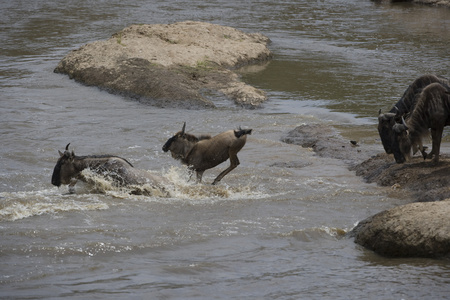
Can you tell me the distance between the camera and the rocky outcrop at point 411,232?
714cm

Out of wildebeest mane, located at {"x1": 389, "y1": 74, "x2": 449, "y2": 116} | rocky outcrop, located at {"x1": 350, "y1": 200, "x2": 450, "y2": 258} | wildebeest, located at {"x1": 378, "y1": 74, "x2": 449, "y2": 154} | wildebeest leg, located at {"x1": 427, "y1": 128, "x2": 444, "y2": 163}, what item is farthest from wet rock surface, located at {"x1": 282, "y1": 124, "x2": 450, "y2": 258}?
wildebeest mane, located at {"x1": 389, "y1": 74, "x2": 449, "y2": 116}

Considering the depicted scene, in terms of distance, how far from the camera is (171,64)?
19172 millimetres

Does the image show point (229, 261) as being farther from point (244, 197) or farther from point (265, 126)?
point (265, 126)

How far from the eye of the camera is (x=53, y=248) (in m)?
7.48

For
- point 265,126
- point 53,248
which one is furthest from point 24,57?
point 53,248

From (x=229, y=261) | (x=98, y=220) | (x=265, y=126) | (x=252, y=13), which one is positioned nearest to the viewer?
(x=229, y=261)

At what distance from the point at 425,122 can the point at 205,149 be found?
137 inches

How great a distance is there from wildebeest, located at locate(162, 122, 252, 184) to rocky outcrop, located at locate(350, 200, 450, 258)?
3.56 metres

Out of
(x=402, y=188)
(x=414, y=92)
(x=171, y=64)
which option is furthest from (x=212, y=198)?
(x=171, y=64)

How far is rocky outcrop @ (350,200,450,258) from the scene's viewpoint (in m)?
7.14

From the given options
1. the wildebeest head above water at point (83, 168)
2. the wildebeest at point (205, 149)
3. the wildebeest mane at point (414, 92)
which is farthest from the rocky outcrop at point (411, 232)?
the wildebeest mane at point (414, 92)

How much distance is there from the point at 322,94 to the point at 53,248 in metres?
11.9

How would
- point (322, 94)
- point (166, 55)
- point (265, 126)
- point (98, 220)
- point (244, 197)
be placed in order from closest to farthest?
1. point (98, 220)
2. point (244, 197)
3. point (265, 126)
4. point (322, 94)
5. point (166, 55)

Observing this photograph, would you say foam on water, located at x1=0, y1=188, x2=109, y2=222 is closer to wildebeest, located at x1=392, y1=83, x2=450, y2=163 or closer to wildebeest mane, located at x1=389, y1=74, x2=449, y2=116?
wildebeest, located at x1=392, y1=83, x2=450, y2=163
